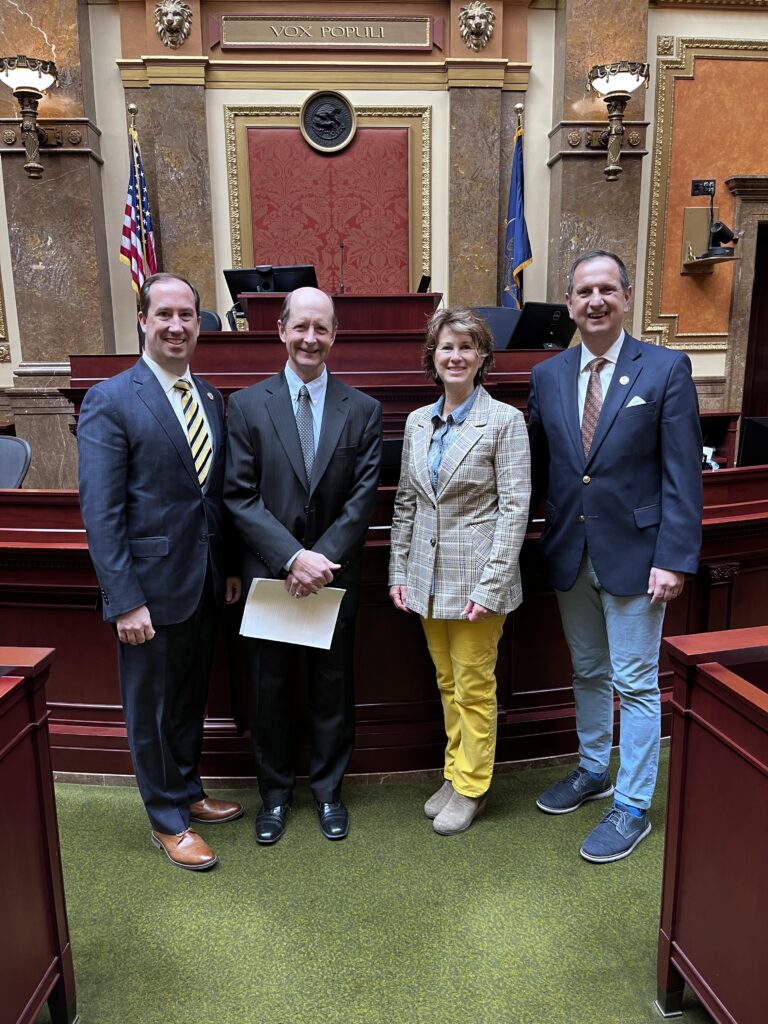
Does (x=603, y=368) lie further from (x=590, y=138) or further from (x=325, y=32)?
(x=325, y=32)

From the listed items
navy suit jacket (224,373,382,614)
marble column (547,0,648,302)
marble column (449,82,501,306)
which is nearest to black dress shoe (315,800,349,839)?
navy suit jacket (224,373,382,614)

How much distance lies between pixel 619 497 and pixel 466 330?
1.95ft

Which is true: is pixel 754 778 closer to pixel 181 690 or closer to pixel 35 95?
pixel 181 690

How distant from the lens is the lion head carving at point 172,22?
4988 mm

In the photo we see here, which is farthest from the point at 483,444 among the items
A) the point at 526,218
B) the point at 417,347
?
the point at 526,218

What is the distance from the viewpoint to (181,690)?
1.97 m

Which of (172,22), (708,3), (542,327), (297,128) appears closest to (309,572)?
(542,327)

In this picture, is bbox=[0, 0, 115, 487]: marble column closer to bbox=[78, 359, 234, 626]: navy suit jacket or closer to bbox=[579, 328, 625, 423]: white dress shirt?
bbox=[78, 359, 234, 626]: navy suit jacket

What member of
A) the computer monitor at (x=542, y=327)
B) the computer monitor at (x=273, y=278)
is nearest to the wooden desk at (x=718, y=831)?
the computer monitor at (x=542, y=327)

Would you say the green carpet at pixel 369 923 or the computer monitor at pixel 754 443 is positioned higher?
the computer monitor at pixel 754 443

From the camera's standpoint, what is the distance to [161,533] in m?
1.83

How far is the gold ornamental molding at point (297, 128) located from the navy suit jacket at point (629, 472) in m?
3.90

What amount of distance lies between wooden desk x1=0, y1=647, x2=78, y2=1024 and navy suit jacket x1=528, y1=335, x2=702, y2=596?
1331 millimetres

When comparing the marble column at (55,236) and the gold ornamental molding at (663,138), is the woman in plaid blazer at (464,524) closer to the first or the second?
the marble column at (55,236)
